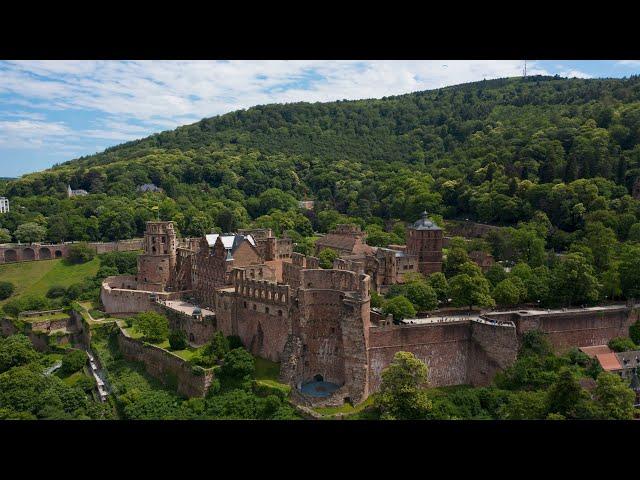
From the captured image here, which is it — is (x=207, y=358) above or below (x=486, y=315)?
below

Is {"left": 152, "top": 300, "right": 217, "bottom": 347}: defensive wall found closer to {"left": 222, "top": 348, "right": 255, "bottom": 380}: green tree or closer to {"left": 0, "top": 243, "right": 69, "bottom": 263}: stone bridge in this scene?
{"left": 222, "top": 348, "right": 255, "bottom": 380}: green tree

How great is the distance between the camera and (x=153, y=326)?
3866 cm

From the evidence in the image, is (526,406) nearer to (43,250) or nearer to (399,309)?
(399,309)

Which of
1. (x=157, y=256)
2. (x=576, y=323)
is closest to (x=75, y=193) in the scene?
(x=157, y=256)

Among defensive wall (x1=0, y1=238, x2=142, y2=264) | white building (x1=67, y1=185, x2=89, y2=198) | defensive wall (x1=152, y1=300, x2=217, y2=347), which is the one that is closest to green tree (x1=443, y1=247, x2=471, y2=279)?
defensive wall (x1=152, y1=300, x2=217, y2=347)

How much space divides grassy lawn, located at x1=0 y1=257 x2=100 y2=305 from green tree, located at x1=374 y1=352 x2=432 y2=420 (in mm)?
38308

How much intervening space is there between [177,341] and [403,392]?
1573 cm

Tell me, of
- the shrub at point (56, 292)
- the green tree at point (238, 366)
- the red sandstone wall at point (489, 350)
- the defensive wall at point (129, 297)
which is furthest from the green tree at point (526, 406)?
the shrub at point (56, 292)

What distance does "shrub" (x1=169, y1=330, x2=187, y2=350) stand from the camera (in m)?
36.8

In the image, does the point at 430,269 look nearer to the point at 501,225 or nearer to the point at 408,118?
the point at 501,225

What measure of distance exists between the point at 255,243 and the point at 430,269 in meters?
14.2

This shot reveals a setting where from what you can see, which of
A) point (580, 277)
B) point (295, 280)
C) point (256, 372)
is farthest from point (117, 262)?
point (580, 277)

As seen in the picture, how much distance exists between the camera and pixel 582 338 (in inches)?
1401

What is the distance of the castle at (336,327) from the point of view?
31.1 meters
